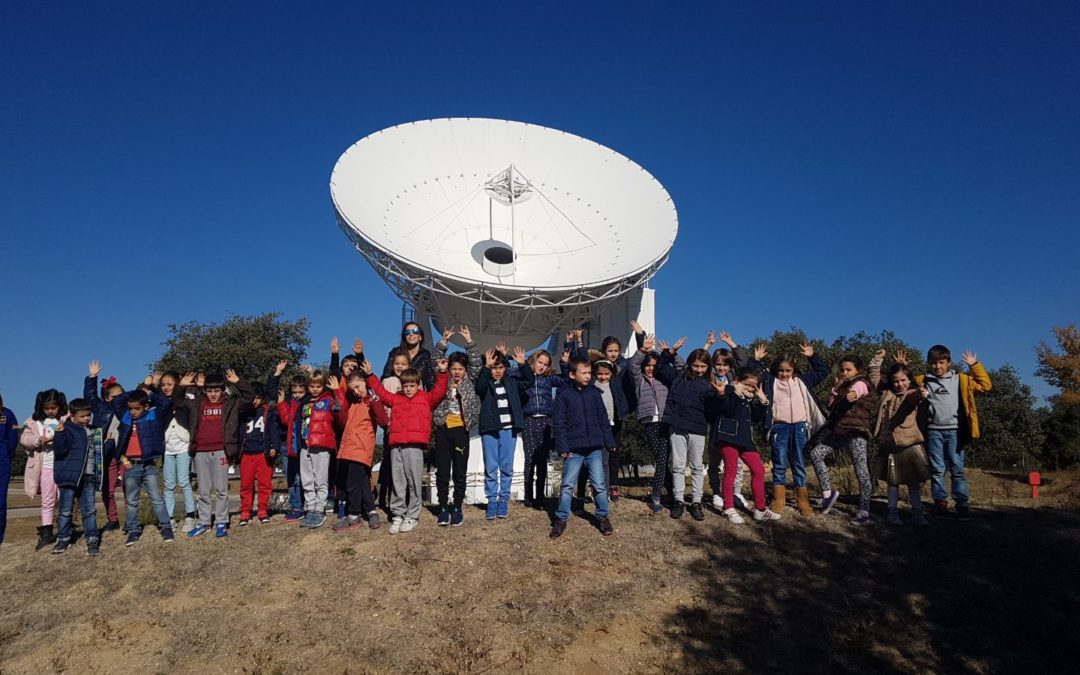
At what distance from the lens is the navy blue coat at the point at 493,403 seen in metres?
8.81

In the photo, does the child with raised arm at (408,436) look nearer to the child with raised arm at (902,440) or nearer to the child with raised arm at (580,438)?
the child with raised arm at (580,438)

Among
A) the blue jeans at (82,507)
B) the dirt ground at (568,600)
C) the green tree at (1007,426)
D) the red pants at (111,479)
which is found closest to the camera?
the dirt ground at (568,600)

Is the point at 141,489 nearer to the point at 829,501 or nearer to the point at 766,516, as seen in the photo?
the point at 766,516

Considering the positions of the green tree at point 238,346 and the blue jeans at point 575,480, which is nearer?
the blue jeans at point 575,480

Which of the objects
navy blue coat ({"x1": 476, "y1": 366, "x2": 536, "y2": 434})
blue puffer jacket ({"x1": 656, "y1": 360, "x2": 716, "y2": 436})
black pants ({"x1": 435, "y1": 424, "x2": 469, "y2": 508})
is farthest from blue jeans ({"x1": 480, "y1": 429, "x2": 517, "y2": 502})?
blue puffer jacket ({"x1": 656, "y1": 360, "x2": 716, "y2": 436})

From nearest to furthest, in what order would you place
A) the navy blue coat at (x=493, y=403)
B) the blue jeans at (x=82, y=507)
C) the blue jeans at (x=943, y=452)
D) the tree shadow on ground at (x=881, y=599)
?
1. the tree shadow on ground at (x=881, y=599)
2. the blue jeans at (x=943, y=452)
3. the blue jeans at (x=82, y=507)
4. the navy blue coat at (x=493, y=403)

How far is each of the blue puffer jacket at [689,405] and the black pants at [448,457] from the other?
2772 millimetres

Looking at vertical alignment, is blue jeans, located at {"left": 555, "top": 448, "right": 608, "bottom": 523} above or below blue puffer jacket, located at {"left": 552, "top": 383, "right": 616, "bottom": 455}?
below

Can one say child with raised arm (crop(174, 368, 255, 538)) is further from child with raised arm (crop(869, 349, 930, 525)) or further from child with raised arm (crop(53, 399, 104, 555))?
child with raised arm (crop(869, 349, 930, 525))

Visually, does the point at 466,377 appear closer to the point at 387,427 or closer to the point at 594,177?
the point at 387,427

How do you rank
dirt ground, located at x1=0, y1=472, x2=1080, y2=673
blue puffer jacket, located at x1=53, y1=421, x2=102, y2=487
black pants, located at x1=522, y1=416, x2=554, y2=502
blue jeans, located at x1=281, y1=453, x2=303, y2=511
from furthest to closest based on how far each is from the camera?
1. blue jeans, located at x1=281, y1=453, x2=303, y2=511
2. black pants, located at x1=522, y1=416, x2=554, y2=502
3. blue puffer jacket, located at x1=53, y1=421, x2=102, y2=487
4. dirt ground, located at x1=0, y1=472, x2=1080, y2=673

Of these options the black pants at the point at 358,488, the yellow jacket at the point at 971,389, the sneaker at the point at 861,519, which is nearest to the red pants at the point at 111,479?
the black pants at the point at 358,488

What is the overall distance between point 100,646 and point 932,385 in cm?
975

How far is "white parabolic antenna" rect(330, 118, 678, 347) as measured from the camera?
1808 centimetres
